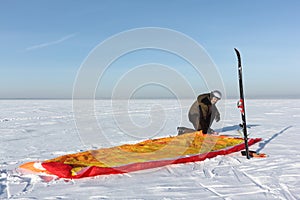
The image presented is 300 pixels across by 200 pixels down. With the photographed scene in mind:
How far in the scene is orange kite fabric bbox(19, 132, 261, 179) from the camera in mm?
3834

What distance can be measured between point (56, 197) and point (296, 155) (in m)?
4.33

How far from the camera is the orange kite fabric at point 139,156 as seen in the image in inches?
151

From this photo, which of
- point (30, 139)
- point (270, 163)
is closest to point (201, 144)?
point (270, 163)

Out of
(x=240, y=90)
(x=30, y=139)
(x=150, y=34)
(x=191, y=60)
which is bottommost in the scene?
(x=30, y=139)

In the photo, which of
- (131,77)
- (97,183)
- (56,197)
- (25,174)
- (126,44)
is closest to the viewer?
(56,197)

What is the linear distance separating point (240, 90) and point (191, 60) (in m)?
1.80

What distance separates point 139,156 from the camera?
175 inches

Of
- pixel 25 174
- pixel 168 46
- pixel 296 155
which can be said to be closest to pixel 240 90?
pixel 296 155

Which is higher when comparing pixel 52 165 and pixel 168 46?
pixel 168 46

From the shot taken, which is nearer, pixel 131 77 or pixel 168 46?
pixel 168 46

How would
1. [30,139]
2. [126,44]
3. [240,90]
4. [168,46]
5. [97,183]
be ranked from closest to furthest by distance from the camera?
[97,183] → [240,90] → [126,44] → [168,46] → [30,139]

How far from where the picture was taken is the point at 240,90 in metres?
4.91

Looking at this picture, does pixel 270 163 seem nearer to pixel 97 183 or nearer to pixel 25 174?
pixel 97 183

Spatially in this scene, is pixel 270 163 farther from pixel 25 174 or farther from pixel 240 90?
pixel 25 174
